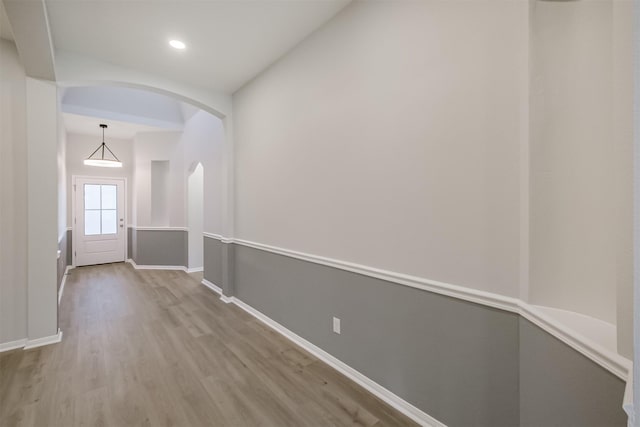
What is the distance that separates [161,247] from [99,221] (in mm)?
1798

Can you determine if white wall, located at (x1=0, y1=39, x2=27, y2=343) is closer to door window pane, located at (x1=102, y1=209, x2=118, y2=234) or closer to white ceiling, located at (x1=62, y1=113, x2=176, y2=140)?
white ceiling, located at (x1=62, y1=113, x2=176, y2=140)

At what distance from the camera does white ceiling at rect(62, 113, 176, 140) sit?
5137 mm

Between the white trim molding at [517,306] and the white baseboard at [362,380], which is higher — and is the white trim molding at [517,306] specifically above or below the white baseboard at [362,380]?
above

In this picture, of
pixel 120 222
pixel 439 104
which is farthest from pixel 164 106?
pixel 439 104

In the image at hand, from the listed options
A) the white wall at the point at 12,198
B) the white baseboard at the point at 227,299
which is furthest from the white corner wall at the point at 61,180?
the white baseboard at the point at 227,299

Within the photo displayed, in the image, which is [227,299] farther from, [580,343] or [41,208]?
[580,343]

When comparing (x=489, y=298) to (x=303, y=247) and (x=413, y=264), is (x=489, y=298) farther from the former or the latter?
(x=303, y=247)

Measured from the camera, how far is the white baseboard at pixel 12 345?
2540mm

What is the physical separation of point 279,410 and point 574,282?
1798mm

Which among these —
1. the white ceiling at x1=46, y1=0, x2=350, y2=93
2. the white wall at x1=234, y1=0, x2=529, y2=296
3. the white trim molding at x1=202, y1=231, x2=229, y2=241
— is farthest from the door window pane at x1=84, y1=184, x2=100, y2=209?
the white wall at x1=234, y1=0, x2=529, y2=296

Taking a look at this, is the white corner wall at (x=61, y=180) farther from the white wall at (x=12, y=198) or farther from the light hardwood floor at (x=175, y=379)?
the light hardwood floor at (x=175, y=379)

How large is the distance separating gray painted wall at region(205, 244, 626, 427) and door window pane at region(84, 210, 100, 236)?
20.0 feet

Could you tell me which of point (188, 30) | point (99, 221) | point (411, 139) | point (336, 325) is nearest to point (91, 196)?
point (99, 221)

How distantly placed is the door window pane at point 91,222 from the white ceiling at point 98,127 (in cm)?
164
